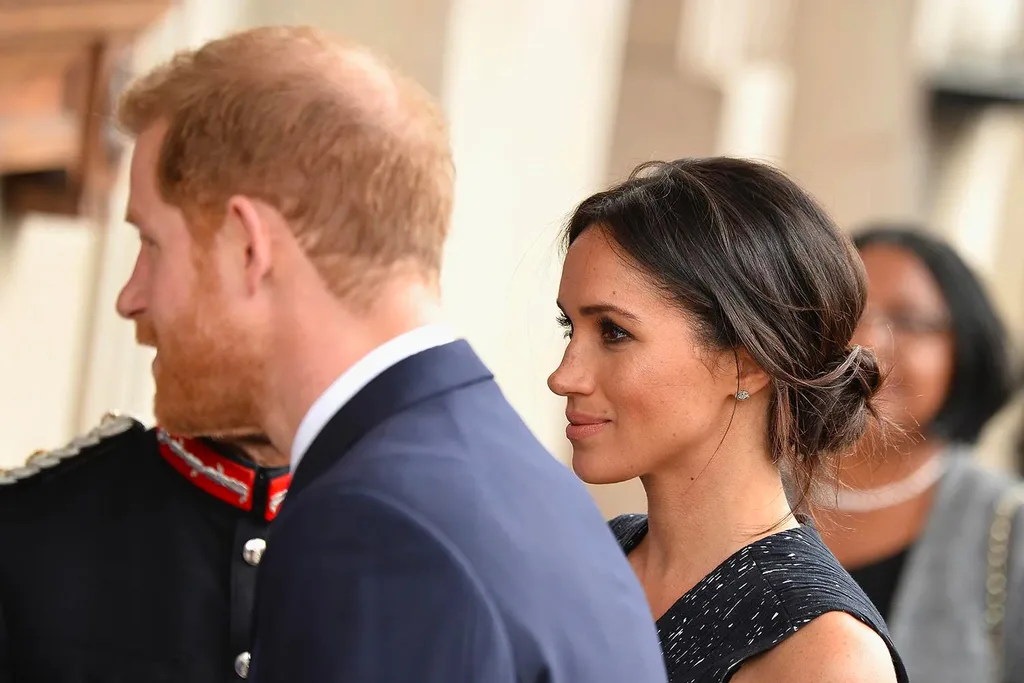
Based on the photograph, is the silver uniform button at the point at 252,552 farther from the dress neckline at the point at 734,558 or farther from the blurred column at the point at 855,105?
the blurred column at the point at 855,105

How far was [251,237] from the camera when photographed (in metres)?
1.77

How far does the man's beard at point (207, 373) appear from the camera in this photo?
176 cm

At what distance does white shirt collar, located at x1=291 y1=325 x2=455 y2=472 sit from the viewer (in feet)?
5.51

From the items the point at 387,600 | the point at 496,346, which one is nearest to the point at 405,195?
the point at 387,600

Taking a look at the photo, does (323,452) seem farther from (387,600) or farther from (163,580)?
(163,580)

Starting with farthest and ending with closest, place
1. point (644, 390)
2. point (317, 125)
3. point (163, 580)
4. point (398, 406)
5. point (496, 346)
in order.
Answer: point (496, 346) < point (163, 580) < point (644, 390) < point (317, 125) < point (398, 406)

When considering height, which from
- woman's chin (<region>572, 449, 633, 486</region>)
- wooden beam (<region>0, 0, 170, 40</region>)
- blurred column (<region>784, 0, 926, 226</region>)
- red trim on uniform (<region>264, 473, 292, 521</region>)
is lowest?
red trim on uniform (<region>264, 473, 292, 521</region>)

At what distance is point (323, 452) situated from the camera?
1.65 meters

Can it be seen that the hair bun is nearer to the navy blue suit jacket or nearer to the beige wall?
the navy blue suit jacket

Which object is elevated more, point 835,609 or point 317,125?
point 317,125

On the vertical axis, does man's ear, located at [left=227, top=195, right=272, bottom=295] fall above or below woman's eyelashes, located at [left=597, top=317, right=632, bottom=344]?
above

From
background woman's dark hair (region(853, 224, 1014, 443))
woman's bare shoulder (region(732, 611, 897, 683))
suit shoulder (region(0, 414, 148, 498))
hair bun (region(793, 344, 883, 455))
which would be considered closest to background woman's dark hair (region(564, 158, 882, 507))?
hair bun (region(793, 344, 883, 455))

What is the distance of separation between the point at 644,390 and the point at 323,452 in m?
0.47

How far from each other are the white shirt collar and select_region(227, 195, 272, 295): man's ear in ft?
0.49
